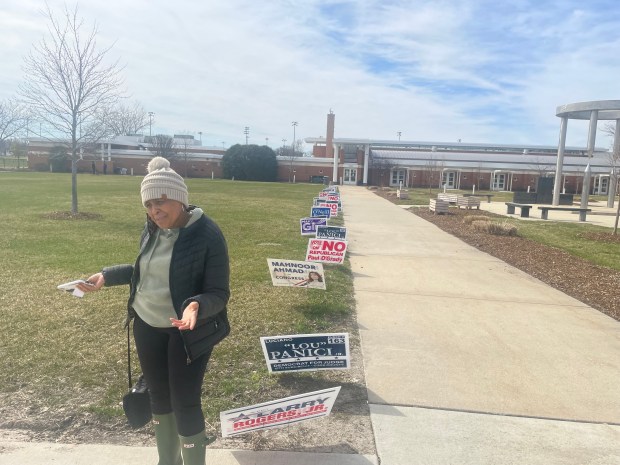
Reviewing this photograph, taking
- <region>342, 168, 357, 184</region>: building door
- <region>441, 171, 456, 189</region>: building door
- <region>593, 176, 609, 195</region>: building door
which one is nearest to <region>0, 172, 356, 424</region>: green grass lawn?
<region>441, 171, 456, 189</region>: building door

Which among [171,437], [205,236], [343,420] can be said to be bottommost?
[343,420]

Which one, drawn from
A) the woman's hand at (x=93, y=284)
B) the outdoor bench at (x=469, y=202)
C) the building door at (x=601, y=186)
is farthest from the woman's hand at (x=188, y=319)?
the building door at (x=601, y=186)

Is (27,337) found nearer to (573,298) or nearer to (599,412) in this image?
(599,412)

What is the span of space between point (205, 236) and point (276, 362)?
175 centimetres

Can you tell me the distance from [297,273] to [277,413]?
3006 millimetres

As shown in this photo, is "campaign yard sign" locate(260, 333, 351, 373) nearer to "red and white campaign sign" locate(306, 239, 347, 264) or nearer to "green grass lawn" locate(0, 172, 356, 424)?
"green grass lawn" locate(0, 172, 356, 424)

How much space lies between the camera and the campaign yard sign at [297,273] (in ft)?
19.2

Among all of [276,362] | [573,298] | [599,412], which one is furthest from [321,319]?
[573,298]

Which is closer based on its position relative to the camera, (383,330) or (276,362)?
(276,362)

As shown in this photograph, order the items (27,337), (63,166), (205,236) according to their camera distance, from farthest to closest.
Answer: (63,166), (27,337), (205,236)

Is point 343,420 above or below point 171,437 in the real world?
below

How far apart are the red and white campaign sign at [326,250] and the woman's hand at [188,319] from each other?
5.23 metres

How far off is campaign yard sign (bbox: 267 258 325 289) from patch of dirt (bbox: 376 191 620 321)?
3.74m

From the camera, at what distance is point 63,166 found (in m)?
66.9
